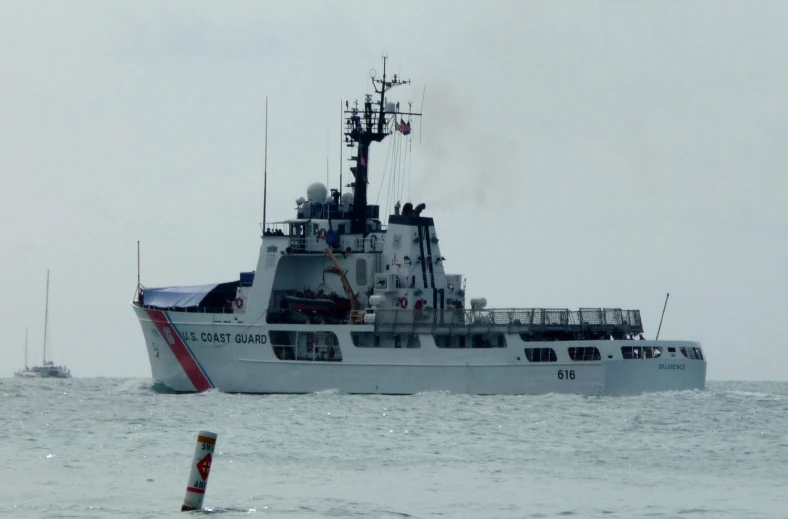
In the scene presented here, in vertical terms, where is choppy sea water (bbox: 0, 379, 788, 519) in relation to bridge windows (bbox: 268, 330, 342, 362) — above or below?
below

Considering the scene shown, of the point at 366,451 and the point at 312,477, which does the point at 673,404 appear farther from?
the point at 312,477

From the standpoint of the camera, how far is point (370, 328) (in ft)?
155

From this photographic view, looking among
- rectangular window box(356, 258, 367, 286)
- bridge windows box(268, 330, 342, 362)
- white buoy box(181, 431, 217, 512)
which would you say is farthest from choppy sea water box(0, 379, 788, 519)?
rectangular window box(356, 258, 367, 286)

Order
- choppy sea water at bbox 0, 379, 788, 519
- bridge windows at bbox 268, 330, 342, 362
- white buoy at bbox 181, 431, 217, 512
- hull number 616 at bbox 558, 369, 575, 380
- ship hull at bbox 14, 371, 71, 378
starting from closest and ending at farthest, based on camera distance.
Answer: white buoy at bbox 181, 431, 217, 512 → choppy sea water at bbox 0, 379, 788, 519 → hull number 616 at bbox 558, 369, 575, 380 → bridge windows at bbox 268, 330, 342, 362 → ship hull at bbox 14, 371, 71, 378

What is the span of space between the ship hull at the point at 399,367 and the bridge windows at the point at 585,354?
0.63 feet

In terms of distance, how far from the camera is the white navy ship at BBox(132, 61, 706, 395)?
45.8 metres

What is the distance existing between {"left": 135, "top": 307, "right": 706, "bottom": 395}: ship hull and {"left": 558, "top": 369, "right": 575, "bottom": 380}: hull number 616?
1 cm

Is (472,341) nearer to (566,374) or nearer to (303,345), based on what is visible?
(566,374)

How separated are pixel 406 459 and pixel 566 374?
802 inches

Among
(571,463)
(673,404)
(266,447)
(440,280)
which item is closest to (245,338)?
(440,280)

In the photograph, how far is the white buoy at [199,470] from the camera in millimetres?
17422

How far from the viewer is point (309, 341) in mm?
49000

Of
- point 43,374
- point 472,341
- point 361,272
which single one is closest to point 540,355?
point 472,341

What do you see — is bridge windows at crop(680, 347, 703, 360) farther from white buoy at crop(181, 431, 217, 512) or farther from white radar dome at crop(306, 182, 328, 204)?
white buoy at crop(181, 431, 217, 512)
